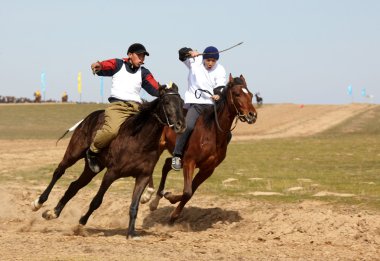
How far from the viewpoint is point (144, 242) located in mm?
11023

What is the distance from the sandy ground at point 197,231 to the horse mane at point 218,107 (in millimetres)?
1853

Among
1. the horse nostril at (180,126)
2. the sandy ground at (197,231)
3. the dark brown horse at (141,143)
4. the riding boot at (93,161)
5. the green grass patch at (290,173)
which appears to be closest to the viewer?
the sandy ground at (197,231)

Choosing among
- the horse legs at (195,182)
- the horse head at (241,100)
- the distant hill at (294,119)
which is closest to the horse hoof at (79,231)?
the horse legs at (195,182)

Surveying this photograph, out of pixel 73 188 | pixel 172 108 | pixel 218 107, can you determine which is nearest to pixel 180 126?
pixel 172 108

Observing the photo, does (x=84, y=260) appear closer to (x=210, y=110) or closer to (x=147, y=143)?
(x=147, y=143)

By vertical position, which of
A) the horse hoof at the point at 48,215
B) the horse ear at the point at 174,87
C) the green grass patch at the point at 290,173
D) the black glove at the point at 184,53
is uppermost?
the black glove at the point at 184,53

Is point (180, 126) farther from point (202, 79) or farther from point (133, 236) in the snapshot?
point (202, 79)

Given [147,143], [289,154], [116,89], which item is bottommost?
[289,154]

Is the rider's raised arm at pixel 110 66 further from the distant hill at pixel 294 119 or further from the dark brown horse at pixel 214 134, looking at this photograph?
the distant hill at pixel 294 119

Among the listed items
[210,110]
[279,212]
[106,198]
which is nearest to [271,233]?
[279,212]

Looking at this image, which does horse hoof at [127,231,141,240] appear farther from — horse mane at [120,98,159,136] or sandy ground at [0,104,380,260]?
horse mane at [120,98,159,136]

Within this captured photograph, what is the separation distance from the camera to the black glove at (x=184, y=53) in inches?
525

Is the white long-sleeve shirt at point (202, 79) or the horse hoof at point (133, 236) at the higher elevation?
the white long-sleeve shirt at point (202, 79)

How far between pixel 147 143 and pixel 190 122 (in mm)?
1521
